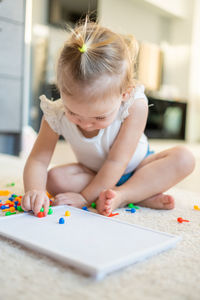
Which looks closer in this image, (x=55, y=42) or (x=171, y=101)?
(x=55, y=42)

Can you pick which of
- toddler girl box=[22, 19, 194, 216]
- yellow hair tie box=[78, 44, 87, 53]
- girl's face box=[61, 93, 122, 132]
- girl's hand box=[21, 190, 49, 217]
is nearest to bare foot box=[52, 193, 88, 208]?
toddler girl box=[22, 19, 194, 216]

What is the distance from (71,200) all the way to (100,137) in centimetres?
20

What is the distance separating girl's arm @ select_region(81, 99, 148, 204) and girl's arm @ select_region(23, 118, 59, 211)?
0.13 metres

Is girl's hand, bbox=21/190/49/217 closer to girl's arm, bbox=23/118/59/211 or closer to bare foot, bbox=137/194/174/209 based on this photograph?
girl's arm, bbox=23/118/59/211

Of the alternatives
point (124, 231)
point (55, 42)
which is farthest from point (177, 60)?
point (124, 231)

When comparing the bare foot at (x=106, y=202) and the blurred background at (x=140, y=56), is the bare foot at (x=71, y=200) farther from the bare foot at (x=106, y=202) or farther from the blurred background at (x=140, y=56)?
the blurred background at (x=140, y=56)

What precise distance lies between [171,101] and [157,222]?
3804 millimetres

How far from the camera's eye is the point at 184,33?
474cm

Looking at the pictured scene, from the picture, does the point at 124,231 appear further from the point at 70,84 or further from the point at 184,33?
the point at 184,33

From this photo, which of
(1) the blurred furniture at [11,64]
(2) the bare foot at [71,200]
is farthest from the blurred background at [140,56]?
(2) the bare foot at [71,200]

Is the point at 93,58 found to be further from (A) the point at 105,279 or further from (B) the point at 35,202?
(A) the point at 105,279

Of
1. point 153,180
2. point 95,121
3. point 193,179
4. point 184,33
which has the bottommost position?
point 193,179

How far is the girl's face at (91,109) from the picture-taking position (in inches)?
29.7

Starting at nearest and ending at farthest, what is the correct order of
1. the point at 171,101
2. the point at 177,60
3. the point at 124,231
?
the point at 124,231 < the point at 171,101 < the point at 177,60
